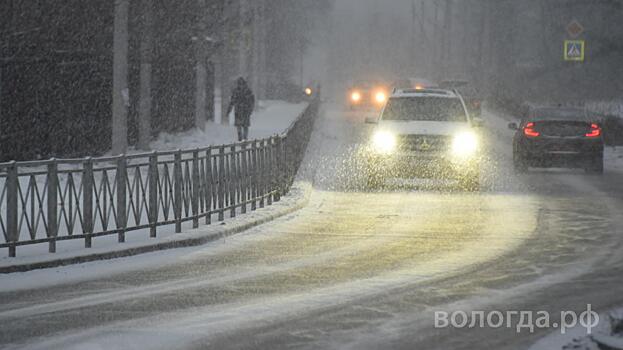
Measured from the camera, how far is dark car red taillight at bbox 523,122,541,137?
29536 mm

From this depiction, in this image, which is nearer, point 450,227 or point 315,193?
point 450,227

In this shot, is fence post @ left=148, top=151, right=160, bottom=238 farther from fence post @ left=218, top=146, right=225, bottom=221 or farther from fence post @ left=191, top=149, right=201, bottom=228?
fence post @ left=218, top=146, right=225, bottom=221

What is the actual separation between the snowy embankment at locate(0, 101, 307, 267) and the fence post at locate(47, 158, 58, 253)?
0.49 ft

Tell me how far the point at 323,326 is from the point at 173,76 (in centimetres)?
3018

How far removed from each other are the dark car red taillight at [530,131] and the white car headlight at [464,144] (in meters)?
4.31

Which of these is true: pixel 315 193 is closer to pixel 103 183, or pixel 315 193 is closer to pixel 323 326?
pixel 103 183

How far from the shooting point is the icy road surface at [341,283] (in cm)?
1002

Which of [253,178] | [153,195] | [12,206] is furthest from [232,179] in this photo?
[12,206]

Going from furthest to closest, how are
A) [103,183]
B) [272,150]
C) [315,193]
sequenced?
[315,193]
[272,150]
[103,183]

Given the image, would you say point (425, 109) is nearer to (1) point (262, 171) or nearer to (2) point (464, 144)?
(2) point (464, 144)

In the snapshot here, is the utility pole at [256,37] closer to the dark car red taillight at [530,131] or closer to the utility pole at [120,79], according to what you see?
the dark car red taillight at [530,131]

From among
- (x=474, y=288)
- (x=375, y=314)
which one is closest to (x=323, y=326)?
(x=375, y=314)

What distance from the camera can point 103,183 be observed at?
628 inches

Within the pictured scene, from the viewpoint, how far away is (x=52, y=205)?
49.4ft
